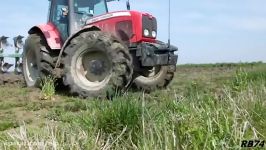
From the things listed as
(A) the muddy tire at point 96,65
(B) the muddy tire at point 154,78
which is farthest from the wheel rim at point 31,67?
(B) the muddy tire at point 154,78

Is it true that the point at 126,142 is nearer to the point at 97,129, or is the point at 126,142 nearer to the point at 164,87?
the point at 97,129


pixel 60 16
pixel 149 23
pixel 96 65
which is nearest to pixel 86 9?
pixel 60 16

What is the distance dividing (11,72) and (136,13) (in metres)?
9.01

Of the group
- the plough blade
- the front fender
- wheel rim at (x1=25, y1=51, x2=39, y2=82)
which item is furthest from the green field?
the plough blade

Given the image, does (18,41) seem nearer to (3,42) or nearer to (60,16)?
(3,42)

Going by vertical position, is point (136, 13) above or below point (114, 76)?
above

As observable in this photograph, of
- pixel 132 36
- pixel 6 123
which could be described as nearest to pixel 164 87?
pixel 132 36

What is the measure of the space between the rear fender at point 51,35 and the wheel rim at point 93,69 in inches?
35.9

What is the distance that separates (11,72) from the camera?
53.4 feet

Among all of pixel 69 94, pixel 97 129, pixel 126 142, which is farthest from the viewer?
pixel 69 94

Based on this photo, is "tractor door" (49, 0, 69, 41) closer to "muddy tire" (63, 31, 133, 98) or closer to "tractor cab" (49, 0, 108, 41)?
"tractor cab" (49, 0, 108, 41)

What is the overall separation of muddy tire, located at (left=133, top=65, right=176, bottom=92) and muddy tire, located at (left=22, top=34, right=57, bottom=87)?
6.14ft

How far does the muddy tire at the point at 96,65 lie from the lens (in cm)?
774

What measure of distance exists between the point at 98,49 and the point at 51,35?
154 centimetres
